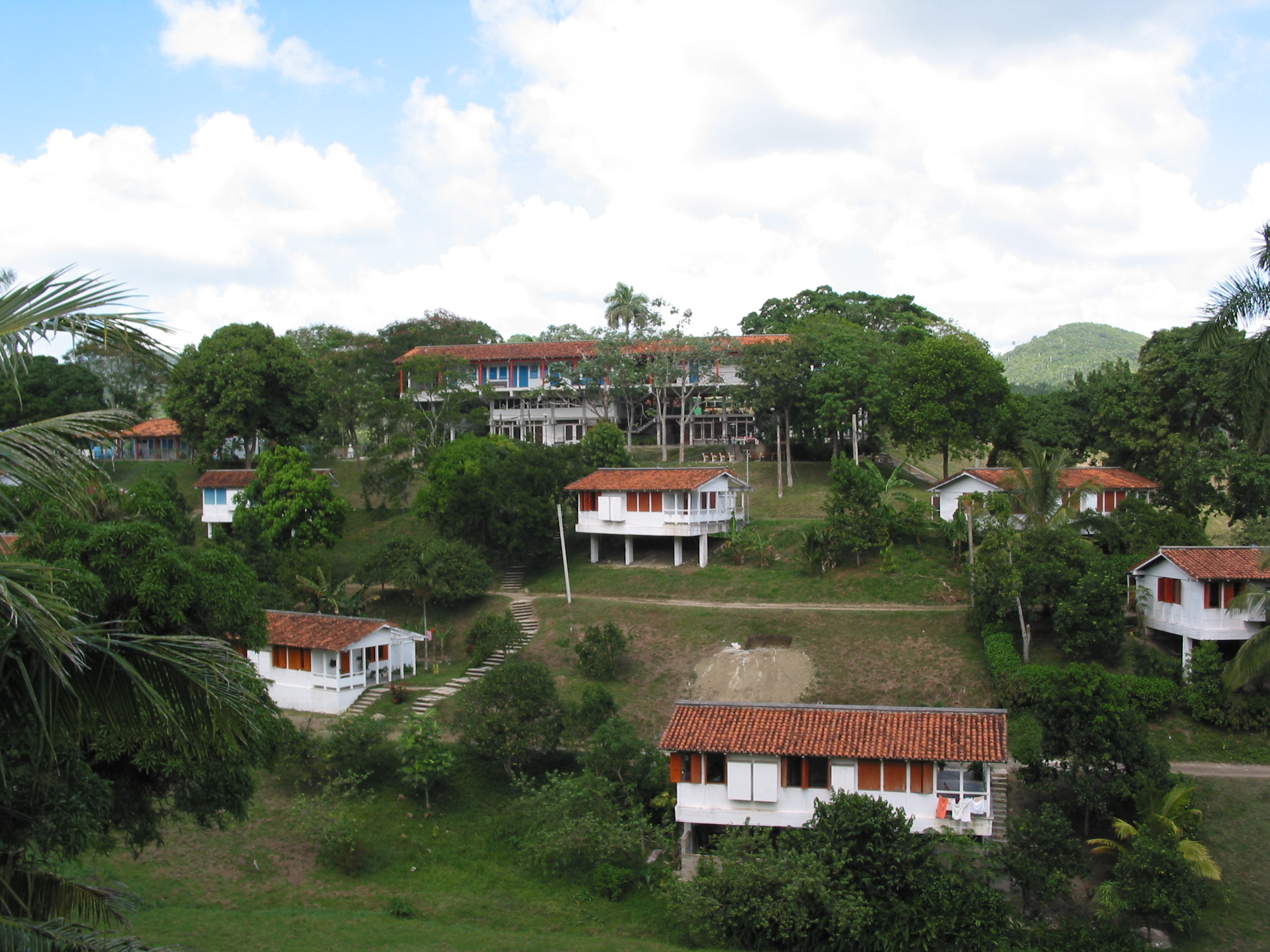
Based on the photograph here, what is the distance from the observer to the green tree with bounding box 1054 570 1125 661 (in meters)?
27.7

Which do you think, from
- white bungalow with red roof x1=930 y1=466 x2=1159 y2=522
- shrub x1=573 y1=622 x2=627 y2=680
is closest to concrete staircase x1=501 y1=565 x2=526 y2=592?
shrub x1=573 y1=622 x2=627 y2=680

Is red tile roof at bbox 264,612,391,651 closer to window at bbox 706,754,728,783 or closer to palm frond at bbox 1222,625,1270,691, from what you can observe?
window at bbox 706,754,728,783

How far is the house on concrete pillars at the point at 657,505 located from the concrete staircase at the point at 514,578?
315cm

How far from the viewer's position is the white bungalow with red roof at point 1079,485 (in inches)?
1510

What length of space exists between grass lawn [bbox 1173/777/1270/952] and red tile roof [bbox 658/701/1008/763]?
5.07 metres

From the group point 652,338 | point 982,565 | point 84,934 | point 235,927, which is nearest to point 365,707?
point 235,927

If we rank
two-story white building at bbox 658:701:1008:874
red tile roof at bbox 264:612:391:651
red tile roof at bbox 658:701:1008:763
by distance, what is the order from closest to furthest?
Answer: two-story white building at bbox 658:701:1008:874, red tile roof at bbox 658:701:1008:763, red tile roof at bbox 264:612:391:651

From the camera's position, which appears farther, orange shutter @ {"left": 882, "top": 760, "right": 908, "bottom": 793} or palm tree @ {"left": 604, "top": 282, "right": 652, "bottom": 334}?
palm tree @ {"left": 604, "top": 282, "right": 652, "bottom": 334}

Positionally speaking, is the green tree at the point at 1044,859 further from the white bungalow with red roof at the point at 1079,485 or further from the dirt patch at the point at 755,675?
the white bungalow with red roof at the point at 1079,485

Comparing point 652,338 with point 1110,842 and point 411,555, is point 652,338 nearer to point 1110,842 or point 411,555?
point 411,555

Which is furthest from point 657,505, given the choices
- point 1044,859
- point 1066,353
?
point 1066,353

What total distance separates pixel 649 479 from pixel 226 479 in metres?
20.5

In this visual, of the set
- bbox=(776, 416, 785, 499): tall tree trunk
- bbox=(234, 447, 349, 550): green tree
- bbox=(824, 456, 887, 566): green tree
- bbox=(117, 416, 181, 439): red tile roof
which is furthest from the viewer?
bbox=(117, 416, 181, 439): red tile roof

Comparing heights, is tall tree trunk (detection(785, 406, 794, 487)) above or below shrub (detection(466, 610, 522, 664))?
above
